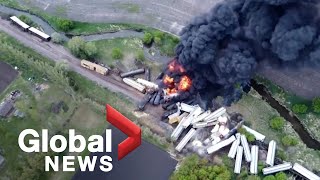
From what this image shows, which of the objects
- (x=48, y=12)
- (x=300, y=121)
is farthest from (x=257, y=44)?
(x=48, y=12)

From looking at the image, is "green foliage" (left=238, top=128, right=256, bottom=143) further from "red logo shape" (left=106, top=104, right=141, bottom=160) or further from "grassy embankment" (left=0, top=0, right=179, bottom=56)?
"grassy embankment" (left=0, top=0, right=179, bottom=56)

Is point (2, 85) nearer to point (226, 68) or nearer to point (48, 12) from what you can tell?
point (48, 12)

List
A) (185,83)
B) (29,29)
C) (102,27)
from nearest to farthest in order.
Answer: (185,83) < (102,27) < (29,29)

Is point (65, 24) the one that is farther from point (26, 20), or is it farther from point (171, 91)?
point (171, 91)

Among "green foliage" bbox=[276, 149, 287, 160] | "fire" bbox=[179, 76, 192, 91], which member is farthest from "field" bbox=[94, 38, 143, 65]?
"green foliage" bbox=[276, 149, 287, 160]

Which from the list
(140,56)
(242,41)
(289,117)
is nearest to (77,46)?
(140,56)

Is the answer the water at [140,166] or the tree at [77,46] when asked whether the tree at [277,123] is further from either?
the tree at [77,46]
